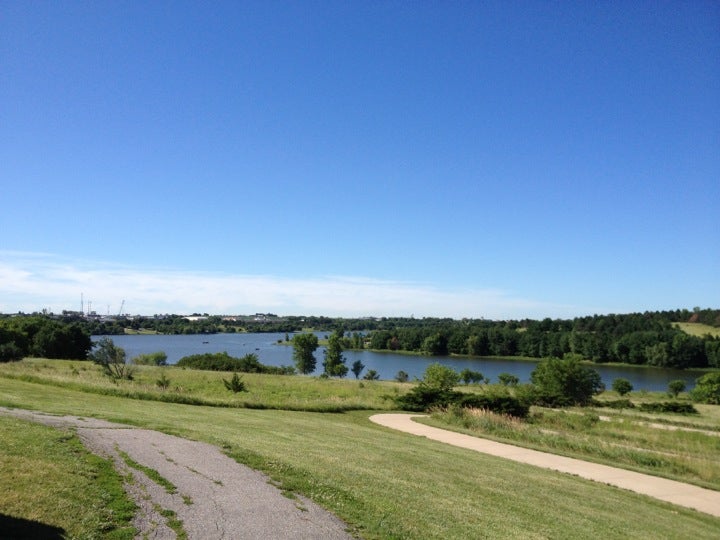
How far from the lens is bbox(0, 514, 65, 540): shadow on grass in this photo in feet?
17.8

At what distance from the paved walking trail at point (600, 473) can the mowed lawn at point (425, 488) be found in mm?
1038

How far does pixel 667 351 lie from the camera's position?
113 metres

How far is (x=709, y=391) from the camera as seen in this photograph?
195 feet

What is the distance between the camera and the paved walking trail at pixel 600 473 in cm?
1396

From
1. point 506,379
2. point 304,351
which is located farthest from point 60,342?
point 506,379

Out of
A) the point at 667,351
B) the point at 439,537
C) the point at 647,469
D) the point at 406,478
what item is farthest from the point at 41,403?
the point at 667,351

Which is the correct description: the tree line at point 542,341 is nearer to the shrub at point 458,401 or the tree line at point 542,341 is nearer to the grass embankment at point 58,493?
the shrub at point 458,401

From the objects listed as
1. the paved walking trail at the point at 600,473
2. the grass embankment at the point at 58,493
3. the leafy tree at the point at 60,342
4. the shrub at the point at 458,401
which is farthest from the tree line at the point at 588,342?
the grass embankment at the point at 58,493

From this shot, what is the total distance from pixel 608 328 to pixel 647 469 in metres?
159

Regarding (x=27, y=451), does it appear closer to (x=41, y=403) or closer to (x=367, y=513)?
(x=367, y=513)

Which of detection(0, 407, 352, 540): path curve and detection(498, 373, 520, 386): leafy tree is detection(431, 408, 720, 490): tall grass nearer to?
detection(0, 407, 352, 540): path curve

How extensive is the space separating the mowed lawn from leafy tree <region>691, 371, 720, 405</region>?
53642mm

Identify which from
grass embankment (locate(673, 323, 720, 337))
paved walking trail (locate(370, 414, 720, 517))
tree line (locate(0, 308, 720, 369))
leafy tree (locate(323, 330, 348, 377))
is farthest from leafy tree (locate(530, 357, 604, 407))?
grass embankment (locate(673, 323, 720, 337))

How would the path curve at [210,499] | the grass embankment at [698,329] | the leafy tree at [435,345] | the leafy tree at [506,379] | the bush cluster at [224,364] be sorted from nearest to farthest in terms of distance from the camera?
the path curve at [210,499], the bush cluster at [224,364], the leafy tree at [506,379], the leafy tree at [435,345], the grass embankment at [698,329]
